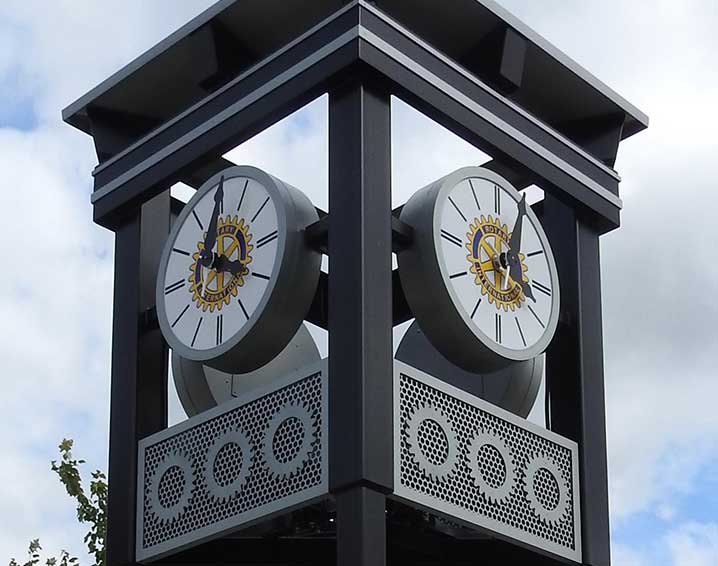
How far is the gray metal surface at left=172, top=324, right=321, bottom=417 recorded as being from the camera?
19.8 metres

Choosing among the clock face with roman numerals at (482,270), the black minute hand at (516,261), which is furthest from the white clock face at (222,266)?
the black minute hand at (516,261)

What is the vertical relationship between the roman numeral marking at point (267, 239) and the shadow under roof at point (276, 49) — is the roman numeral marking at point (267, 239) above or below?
below

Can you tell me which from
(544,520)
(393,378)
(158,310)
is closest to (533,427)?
(544,520)

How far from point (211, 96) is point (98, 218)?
1846 mm

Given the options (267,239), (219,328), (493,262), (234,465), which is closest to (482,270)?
(493,262)

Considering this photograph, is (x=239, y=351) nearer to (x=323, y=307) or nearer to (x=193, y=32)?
(x=323, y=307)

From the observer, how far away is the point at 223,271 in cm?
1922

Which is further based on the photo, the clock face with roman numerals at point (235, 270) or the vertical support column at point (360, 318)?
the clock face with roman numerals at point (235, 270)

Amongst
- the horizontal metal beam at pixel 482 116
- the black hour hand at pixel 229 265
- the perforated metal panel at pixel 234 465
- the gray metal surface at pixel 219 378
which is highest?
the horizontal metal beam at pixel 482 116

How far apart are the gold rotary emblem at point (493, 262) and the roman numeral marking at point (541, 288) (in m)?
0.14

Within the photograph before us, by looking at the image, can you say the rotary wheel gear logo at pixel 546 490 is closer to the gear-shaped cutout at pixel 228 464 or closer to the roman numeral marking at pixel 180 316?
the gear-shaped cutout at pixel 228 464

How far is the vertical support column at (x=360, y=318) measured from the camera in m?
17.1

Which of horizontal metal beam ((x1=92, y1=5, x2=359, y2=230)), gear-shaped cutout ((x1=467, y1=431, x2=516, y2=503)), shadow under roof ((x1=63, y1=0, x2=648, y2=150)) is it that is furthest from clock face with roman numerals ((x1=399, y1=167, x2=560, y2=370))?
horizontal metal beam ((x1=92, y1=5, x2=359, y2=230))

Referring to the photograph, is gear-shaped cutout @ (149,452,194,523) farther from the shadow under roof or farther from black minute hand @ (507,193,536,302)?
the shadow under roof
